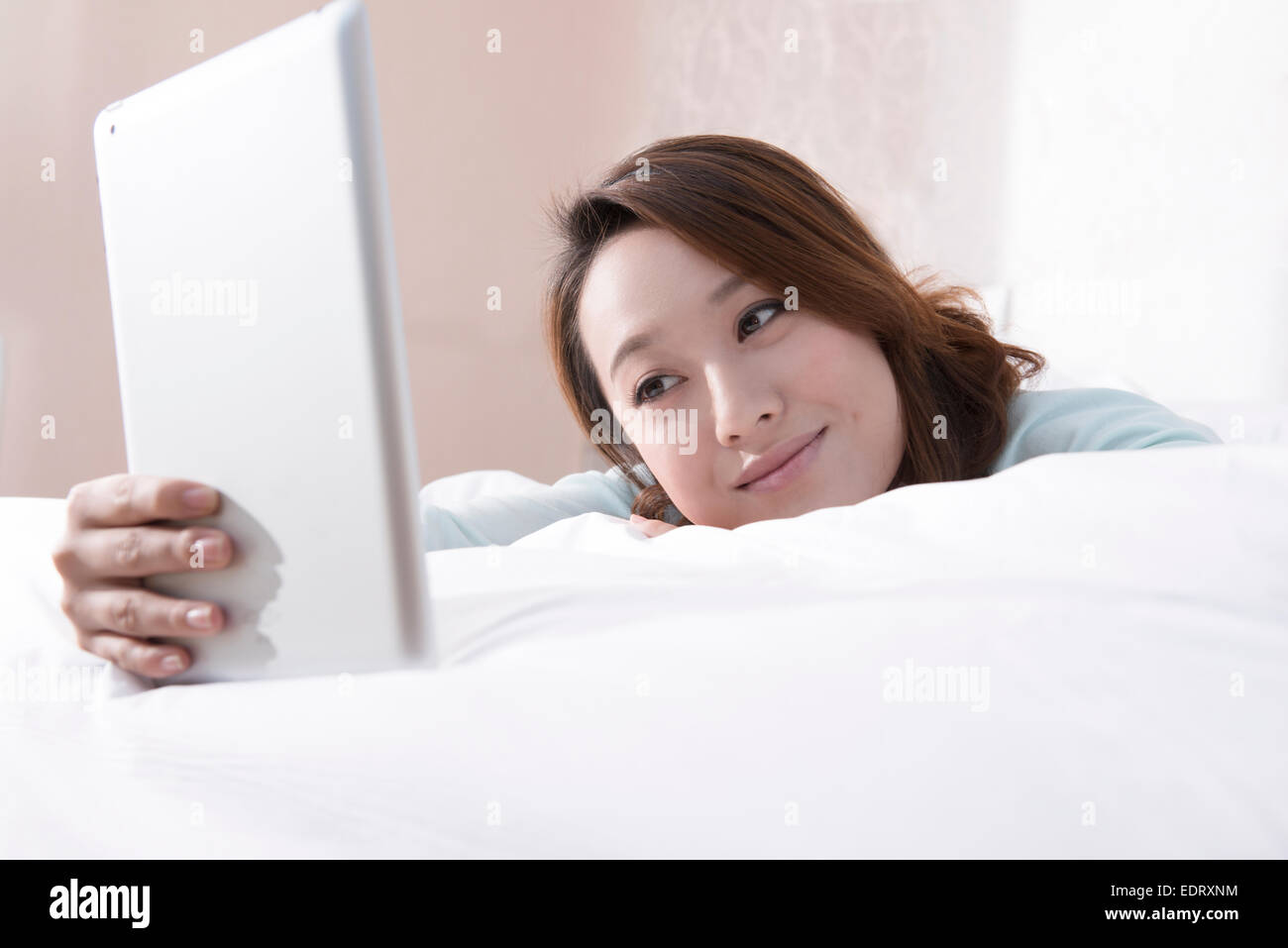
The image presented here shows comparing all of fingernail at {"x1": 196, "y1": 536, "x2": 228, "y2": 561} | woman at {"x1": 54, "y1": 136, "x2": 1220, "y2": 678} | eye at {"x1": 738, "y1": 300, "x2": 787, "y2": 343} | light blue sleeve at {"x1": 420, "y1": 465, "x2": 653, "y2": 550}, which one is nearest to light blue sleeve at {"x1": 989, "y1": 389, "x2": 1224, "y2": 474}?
woman at {"x1": 54, "y1": 136, "x2": 1220, "y2": 678}

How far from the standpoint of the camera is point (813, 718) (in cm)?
41

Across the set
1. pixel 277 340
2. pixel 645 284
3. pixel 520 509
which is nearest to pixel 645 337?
pixel 645 284

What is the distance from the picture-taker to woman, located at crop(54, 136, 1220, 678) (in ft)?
3.10

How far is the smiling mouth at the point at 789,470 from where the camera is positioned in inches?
37.1

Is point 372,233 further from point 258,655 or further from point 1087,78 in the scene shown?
point 1087,78

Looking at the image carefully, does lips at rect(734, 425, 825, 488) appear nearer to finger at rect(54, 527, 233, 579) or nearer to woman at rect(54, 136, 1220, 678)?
woman at rect(54, 136, 1220, 678)

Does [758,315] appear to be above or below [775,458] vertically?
above

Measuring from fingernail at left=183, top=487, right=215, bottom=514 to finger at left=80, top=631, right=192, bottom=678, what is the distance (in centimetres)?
9

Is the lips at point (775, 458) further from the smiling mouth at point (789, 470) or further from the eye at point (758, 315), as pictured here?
the eye at point (758, 315)

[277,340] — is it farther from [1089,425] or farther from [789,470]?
[1089,425]

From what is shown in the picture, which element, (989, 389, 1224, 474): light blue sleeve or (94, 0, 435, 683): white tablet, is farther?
(989, 389, 1224, 474): light blue sleeve

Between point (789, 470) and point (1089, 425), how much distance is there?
0.99 ft

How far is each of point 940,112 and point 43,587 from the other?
181 centimetres

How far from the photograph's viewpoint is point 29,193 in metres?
2.12
